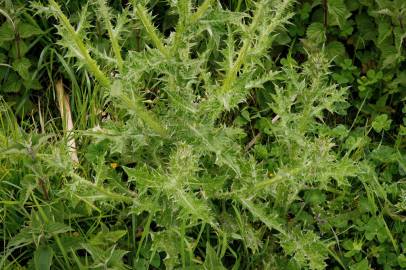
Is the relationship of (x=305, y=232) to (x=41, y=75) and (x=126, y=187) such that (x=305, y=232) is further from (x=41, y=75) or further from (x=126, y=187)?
(x=41, y=75)

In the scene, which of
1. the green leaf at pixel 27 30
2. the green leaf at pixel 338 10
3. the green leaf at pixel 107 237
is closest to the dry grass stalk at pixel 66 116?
the green leaf at pixel 27 30

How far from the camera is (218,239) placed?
260 centimetres

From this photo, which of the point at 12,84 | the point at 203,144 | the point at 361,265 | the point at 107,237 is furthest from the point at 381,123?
the point at 12,84

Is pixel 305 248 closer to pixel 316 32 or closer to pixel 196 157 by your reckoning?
pixel 196 157

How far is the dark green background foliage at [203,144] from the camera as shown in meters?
2.31

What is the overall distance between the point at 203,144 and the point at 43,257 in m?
0.73

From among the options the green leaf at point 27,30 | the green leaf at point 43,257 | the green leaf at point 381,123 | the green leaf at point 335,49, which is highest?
the green leaf at point 27,30

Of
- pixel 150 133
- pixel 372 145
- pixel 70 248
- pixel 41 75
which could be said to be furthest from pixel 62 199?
pixel 372 145

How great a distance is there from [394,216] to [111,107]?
1.37 metres

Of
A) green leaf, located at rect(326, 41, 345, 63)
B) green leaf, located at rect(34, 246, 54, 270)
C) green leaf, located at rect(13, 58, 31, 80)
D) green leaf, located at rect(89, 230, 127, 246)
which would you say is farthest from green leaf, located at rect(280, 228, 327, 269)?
green leaf, located at rect(13, 58, 31, 80)

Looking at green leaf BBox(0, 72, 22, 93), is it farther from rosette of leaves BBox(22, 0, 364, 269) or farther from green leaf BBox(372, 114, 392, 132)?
green leaf BBox(372, 114, 392, 132)

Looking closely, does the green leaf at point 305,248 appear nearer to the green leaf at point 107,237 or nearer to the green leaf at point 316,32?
the green leaf at point 107,237

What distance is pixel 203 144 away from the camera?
2.35 m

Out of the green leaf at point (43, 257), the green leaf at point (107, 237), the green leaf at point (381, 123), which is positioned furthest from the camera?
the green leaf at point (381, 123)
